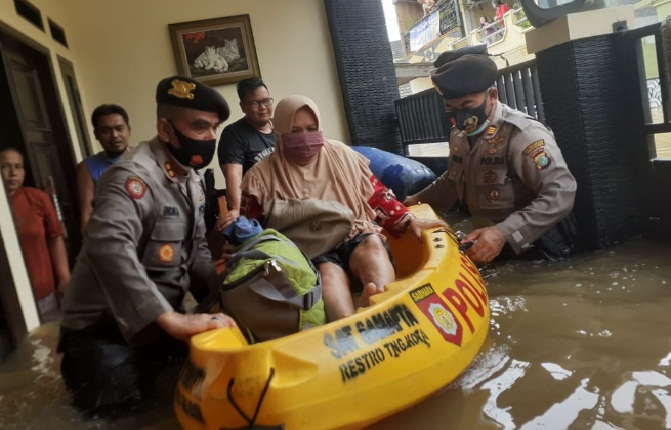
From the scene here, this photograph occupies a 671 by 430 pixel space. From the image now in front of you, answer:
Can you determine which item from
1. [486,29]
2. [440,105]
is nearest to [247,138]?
[440,105]

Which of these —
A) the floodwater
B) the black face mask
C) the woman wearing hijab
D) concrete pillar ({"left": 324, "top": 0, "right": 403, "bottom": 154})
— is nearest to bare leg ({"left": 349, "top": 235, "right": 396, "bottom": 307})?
the woman wearing hijab

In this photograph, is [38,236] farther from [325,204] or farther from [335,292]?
[335,292]

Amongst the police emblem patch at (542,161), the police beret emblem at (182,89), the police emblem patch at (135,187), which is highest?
the police beret emblem at (182,89)

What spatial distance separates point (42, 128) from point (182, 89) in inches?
113

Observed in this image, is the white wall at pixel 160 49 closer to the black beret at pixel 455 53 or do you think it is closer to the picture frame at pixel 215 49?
the picture frame at pixel 215 49

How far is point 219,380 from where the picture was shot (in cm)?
142

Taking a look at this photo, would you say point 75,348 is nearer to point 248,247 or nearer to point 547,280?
point 248,247

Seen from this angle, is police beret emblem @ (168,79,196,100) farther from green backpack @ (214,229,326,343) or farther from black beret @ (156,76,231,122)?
green backpack @ (214,229,326,343)

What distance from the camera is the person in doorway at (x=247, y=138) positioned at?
3.52 meters

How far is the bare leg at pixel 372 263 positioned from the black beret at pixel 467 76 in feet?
3.02

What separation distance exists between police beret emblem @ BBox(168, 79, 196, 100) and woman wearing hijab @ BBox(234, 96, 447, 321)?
1.72 ft

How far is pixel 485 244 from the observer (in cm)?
254

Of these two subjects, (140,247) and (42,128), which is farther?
(42,128)

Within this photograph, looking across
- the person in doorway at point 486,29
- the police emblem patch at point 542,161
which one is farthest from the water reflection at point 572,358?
the person in doorway at point 486,29
